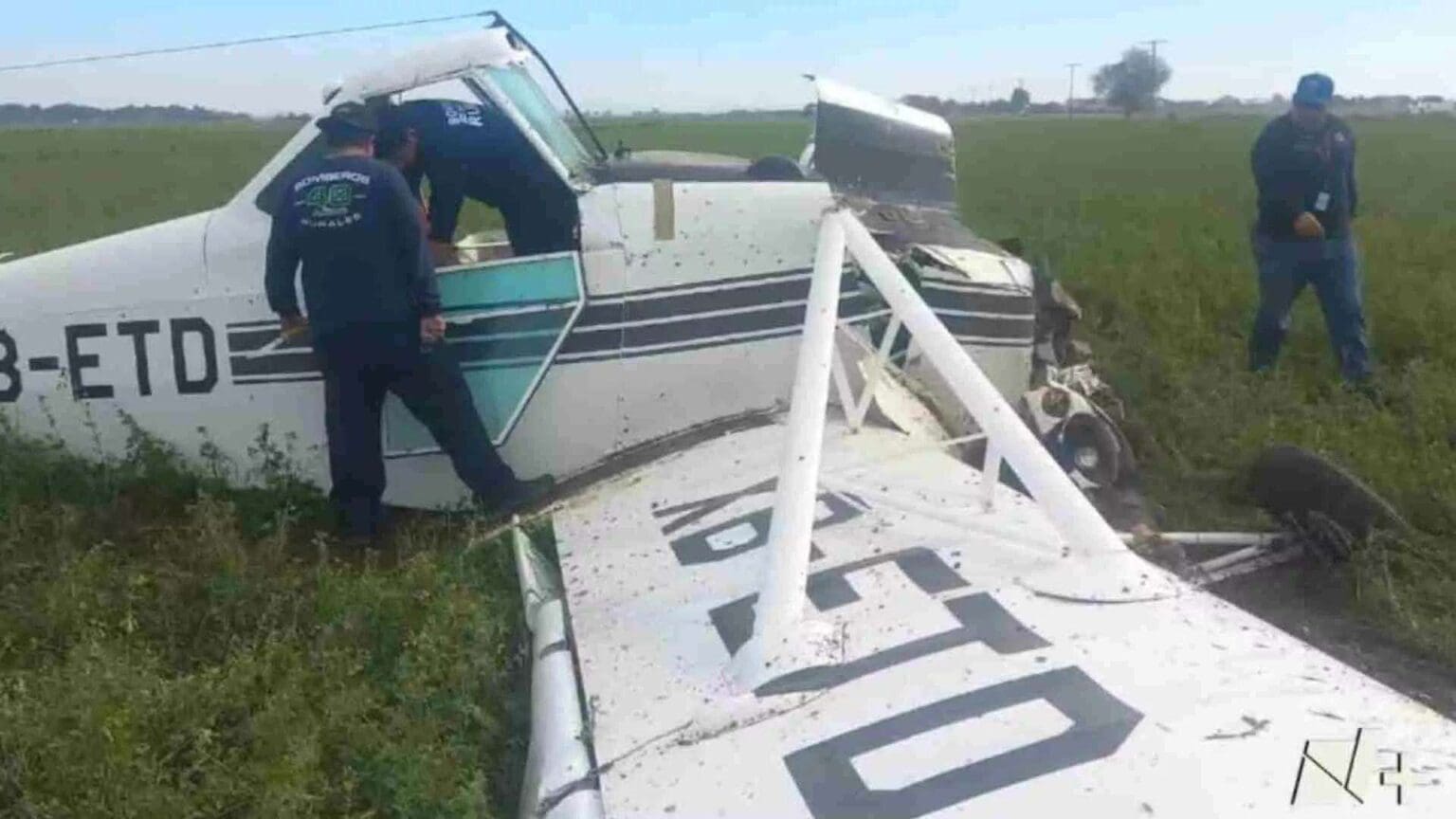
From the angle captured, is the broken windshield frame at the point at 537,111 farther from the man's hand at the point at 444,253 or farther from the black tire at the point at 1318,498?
the black tire at the point at 1318,498

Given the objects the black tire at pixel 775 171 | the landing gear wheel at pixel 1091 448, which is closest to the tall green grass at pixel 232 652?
the black tire at pixel 775 171

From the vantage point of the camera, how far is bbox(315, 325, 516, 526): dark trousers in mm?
4742

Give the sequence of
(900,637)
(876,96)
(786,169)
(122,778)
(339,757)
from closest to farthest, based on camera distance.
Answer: (900,637), (122,778), (339,757), (786,169), (876,96)

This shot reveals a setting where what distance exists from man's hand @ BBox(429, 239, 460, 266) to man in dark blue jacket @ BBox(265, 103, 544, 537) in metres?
0.60

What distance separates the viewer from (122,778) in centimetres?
324

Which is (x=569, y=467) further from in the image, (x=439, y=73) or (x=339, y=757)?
(x=339, y=757)

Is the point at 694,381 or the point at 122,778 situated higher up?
the point at 694,381

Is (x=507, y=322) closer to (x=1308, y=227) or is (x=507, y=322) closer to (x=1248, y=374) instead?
(x=1248, y=374)

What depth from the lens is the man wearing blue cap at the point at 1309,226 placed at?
7.60 m

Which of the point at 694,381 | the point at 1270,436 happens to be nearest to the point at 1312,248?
the point at 1270,436

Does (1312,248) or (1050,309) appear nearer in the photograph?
(1050,309)

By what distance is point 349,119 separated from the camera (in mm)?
4727

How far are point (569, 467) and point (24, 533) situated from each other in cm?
→ 176

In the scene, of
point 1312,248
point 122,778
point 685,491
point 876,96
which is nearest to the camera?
point 122,778
